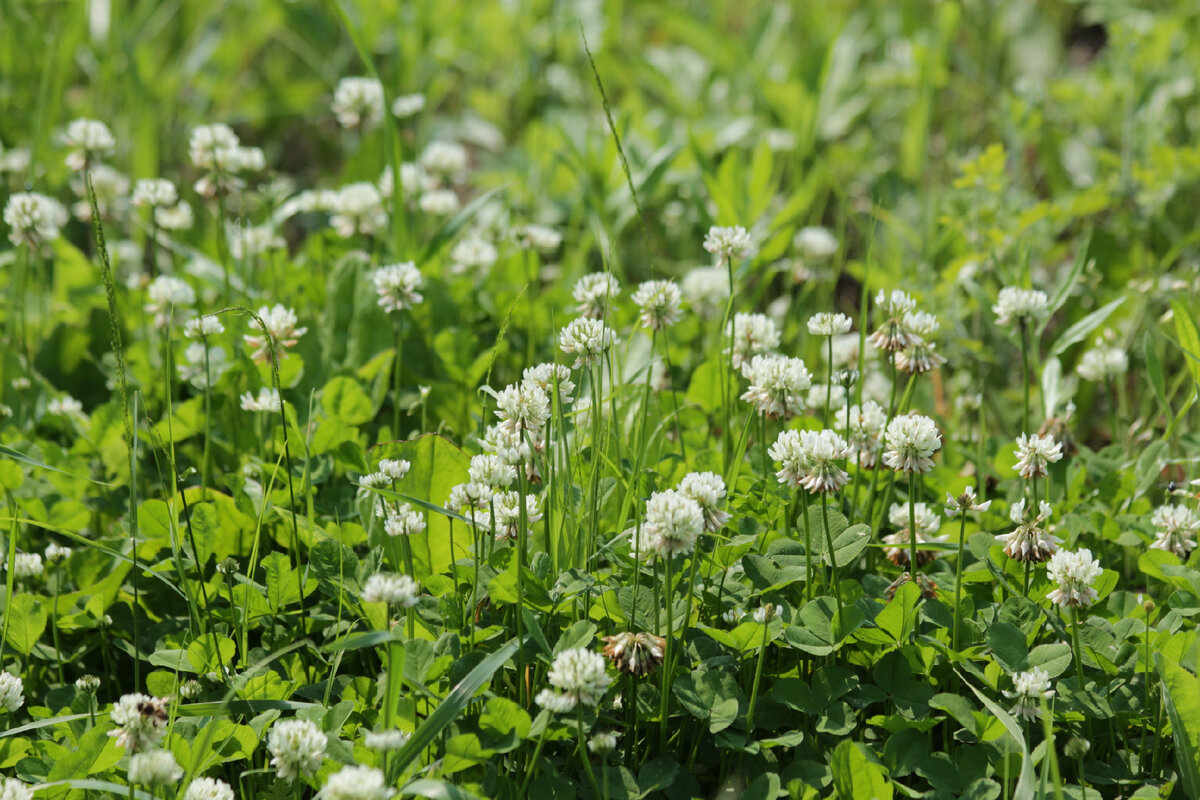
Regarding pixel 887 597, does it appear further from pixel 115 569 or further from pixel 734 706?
pixel 115 569

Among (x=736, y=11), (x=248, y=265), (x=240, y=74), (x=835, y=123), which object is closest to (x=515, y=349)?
(x=248, y=265)

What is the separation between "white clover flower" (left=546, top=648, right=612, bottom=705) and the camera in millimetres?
1321

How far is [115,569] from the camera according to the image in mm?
1846

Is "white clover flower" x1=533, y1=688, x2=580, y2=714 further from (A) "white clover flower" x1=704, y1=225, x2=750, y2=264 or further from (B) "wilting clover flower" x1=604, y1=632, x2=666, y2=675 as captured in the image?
(A) "white clover flower" x1=704, y1=225, x2=750, y2=264

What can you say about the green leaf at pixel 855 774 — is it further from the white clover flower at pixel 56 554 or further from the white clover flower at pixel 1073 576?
the white clover flower at pixel 56 554

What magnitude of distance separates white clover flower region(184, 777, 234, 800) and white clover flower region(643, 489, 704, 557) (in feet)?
1.97

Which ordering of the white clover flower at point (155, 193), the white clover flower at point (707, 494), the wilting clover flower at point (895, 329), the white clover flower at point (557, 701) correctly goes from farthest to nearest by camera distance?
the white clover flower at point (155, 193) < the wilting clover flower at point (895, 329) < the white clover flower at point (707, 494) < the white clover flower at point (557, 701)

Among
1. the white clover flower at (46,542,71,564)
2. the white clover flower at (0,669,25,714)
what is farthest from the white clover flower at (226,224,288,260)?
the white clover flower at (0,669,25,714)

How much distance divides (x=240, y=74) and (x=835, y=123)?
238 centimetres

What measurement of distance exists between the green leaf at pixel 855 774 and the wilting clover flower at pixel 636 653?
26 centimetres

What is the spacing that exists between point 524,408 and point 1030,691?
760 mm

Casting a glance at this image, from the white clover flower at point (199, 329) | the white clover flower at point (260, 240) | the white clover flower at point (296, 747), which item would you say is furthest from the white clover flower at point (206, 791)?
the white clover flower at point (260, 240)

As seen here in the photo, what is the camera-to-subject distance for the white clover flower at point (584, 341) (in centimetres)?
163

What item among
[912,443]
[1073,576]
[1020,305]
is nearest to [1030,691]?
[1073,576]
